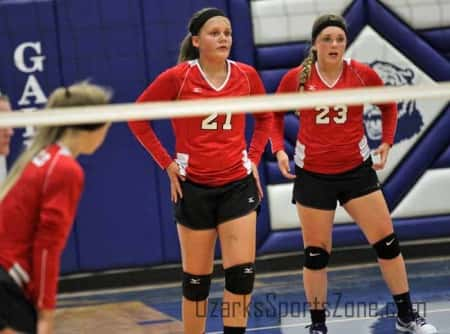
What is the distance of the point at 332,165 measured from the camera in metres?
6.09

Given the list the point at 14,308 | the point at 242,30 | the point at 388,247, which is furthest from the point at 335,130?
the point at 14,308

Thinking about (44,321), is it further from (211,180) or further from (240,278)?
(211,180)

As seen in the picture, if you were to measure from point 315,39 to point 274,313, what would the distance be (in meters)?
1.98

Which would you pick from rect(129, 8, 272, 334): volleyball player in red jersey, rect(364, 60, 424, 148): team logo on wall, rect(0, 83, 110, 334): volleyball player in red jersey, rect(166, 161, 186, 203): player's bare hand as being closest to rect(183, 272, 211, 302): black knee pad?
rect(129, 8, 272, 334): volleyball player in red jersey

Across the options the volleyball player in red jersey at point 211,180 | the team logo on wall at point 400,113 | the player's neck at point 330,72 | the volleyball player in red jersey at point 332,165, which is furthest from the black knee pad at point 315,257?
the team logo on wall at point 400,113

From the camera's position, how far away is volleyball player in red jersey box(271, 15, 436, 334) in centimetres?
607

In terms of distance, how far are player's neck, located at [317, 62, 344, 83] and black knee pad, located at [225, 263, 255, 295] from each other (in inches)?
51.4

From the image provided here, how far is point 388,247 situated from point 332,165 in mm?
585

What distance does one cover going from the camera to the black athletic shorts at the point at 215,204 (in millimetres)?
5465

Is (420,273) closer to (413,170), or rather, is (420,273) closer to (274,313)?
(413,170)

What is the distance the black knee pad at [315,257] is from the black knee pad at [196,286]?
0.85 metres

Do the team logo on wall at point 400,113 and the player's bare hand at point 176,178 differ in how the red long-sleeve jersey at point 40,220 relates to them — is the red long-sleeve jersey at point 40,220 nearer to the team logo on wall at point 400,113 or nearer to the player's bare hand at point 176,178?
the player's bare hand at point 176,178

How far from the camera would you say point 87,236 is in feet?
27.3

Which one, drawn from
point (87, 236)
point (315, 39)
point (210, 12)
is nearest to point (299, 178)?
point (315, 39)
